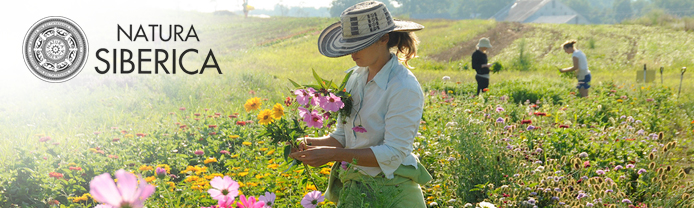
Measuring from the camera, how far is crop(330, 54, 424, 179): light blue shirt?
1.64 m

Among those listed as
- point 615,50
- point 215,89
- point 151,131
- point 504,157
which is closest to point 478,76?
point 215,89

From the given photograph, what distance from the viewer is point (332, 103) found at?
1629 mm

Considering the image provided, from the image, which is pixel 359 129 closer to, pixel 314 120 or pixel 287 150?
pixel 314 120

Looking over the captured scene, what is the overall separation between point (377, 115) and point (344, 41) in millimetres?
309

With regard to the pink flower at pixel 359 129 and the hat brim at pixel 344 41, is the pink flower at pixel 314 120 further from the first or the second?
the hat brim at pixel 344 41

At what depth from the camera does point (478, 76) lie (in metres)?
8.38

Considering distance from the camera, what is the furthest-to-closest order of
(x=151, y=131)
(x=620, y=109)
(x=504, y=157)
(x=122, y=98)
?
(x=122, y=98), (x=620, y=109), (x=151, y=131), (x=504, y=157)

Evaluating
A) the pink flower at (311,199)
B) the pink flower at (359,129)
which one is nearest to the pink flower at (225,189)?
the pink flower at (311,199)

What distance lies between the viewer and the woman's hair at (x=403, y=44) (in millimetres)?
1842

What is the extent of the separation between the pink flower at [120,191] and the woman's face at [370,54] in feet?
4.28

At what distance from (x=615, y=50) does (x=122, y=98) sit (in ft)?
65.9

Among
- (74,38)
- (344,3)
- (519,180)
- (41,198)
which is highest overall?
(344,3)

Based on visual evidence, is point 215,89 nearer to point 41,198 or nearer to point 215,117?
point 215,117

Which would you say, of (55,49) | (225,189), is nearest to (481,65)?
(55,49)
